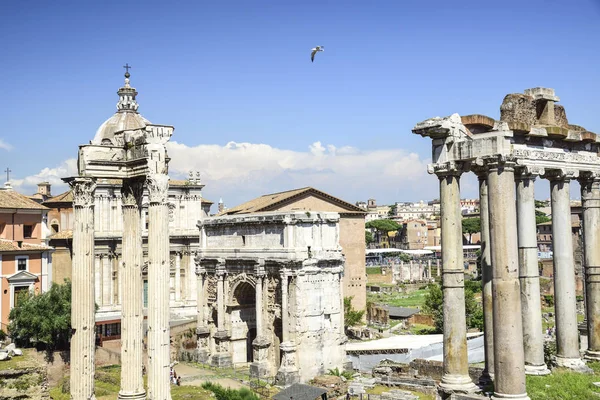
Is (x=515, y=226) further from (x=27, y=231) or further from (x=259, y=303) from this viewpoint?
(x=27, y=231)

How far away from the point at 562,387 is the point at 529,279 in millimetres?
2290

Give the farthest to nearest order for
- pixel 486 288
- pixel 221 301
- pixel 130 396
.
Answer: pixel 221 301 → pixel 130 396 → pixel 486 288

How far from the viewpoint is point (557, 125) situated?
47.9ft

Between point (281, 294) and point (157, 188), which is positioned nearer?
point (157, 188)

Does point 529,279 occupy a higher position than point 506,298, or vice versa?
point 529,279

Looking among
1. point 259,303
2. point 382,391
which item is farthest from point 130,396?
point 259,303

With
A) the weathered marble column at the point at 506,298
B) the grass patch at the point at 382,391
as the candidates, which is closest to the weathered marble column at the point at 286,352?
the grass patch at the point at 382,391

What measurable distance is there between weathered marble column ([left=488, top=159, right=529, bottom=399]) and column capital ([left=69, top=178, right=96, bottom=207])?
362 inches

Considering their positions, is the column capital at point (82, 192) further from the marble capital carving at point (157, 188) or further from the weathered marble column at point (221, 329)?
the weathered marble column at point (221, 329)

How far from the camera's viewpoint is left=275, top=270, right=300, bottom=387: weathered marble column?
1095 inches

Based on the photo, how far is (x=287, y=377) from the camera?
27750mm

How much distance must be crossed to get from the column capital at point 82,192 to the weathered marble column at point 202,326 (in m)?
19.1

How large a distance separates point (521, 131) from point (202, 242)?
23.8 meters

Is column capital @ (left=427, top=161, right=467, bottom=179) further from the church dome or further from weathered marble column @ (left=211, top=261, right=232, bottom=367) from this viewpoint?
the church dome
